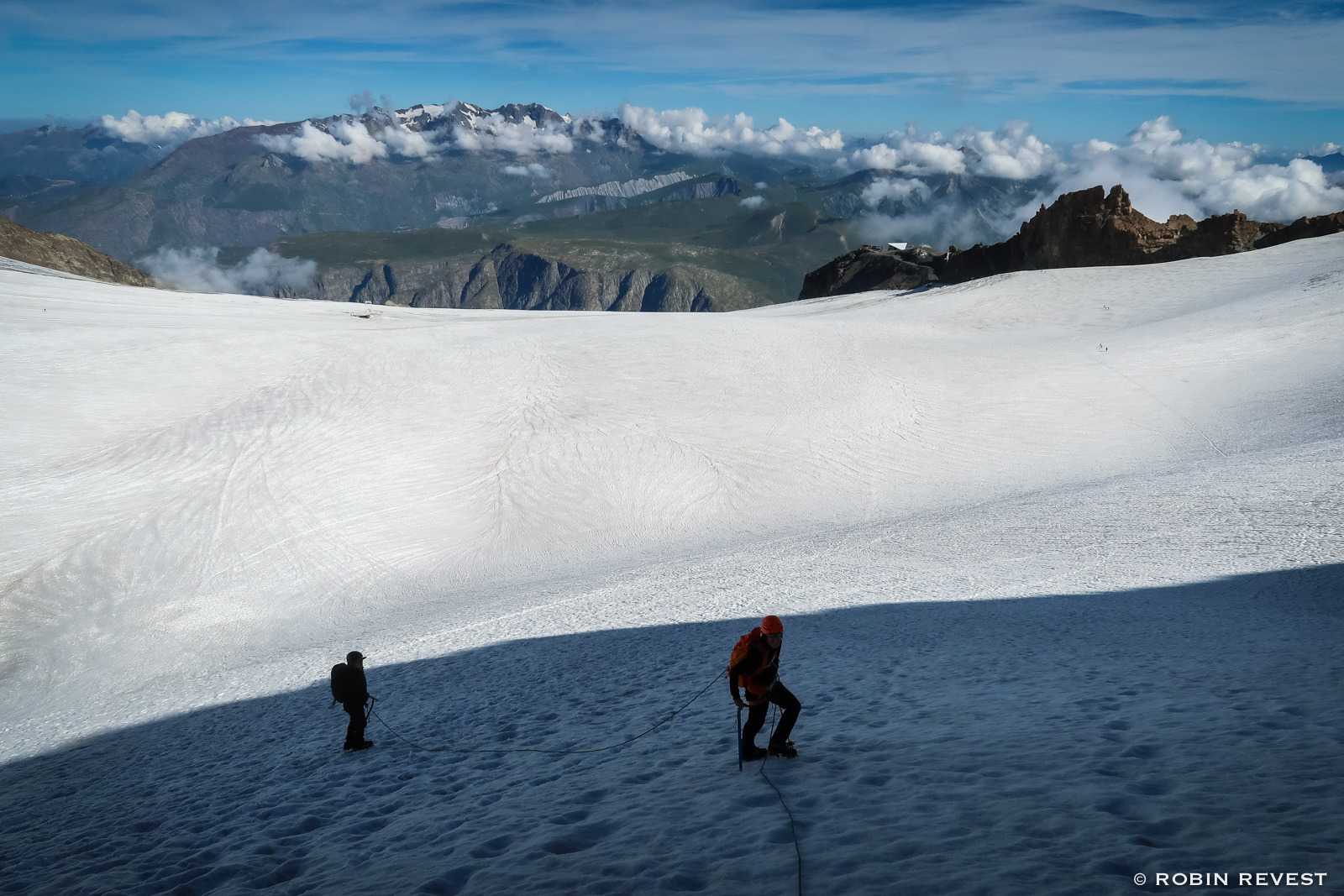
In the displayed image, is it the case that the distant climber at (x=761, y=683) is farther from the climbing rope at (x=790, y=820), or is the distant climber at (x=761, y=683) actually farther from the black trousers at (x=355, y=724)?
the black trousers at (x=355, y=724)

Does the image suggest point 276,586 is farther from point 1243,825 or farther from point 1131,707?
point 1243,825

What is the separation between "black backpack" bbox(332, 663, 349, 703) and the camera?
973cm

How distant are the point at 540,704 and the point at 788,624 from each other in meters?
4.19

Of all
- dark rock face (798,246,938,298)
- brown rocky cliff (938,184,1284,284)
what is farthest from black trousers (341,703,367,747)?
dark rock face (798,246,938,298)

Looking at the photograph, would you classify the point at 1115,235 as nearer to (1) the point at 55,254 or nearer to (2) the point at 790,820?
(2) the point at 790,820

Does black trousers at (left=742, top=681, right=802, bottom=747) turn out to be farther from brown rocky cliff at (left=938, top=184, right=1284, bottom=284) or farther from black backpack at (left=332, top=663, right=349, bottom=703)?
brown rocky cliff at (left=938, top=184, right=1284, bottom=284)

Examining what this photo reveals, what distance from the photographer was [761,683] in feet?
23.5

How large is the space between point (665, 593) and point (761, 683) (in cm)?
817

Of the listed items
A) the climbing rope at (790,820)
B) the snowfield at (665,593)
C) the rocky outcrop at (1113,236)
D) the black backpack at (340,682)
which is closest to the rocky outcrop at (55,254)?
the snowfield at (665,593)

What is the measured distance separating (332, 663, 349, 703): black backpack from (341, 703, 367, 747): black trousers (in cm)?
12

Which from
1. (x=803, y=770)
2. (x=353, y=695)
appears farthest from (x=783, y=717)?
(x=353, y=695)

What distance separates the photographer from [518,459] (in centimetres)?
2319

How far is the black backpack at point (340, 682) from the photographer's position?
9734mm

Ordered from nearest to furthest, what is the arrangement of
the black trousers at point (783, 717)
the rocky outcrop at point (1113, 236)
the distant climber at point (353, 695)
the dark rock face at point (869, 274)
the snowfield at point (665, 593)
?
the snowfield at point (665, 593)
the black trousers at point (783, 717)
the distant climber at point (353, 695)
the rocky outcrop at point (1113, 236)
the dark rock face at point (869, 274)
